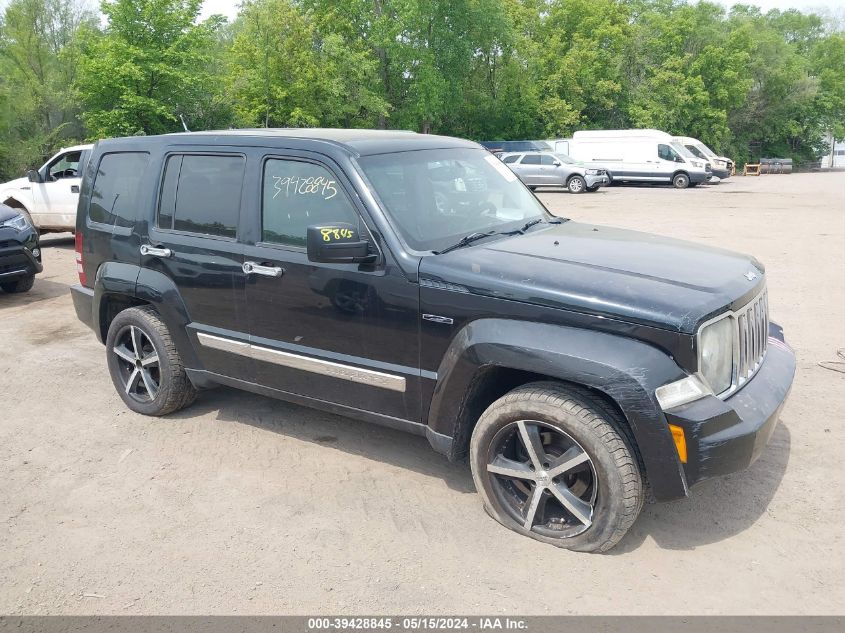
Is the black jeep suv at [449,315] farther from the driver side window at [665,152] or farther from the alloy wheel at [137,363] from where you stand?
the driver side window at [665,152]

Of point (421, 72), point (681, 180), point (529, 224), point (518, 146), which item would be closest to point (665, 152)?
point (681, 180)

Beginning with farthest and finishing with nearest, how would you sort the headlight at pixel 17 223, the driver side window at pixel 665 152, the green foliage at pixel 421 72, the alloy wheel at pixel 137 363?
the driver side window at pixel 665 152 < the green foliage at pixel 421 72 < the headlight at pixel 17 223 < the alloy wheel at pixel 137 363

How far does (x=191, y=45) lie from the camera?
27.2 meters

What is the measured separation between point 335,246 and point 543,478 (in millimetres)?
1562

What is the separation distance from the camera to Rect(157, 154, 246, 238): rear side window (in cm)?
462

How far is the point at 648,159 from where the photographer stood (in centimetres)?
3184

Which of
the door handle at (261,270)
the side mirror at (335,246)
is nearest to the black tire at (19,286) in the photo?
the door handle at (261,270)

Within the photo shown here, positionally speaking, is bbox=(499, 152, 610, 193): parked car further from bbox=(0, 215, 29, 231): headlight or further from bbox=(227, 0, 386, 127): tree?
bbox=(0, 215, 29, 231): headlight

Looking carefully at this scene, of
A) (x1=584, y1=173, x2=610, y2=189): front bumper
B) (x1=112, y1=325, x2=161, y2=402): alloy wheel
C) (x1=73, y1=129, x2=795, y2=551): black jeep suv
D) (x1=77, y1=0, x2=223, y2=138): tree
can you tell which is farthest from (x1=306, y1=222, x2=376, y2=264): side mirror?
(x1=584, y1=173, x2=610, y2=189): front bumper

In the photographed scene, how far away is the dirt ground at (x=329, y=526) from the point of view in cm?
327

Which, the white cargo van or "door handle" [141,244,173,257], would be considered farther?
the white cargo van

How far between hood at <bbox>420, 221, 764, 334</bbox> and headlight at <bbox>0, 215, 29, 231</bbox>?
7.76m

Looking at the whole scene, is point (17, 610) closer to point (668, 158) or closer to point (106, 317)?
point (106, 317)

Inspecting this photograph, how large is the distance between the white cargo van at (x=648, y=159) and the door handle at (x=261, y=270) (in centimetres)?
2990
